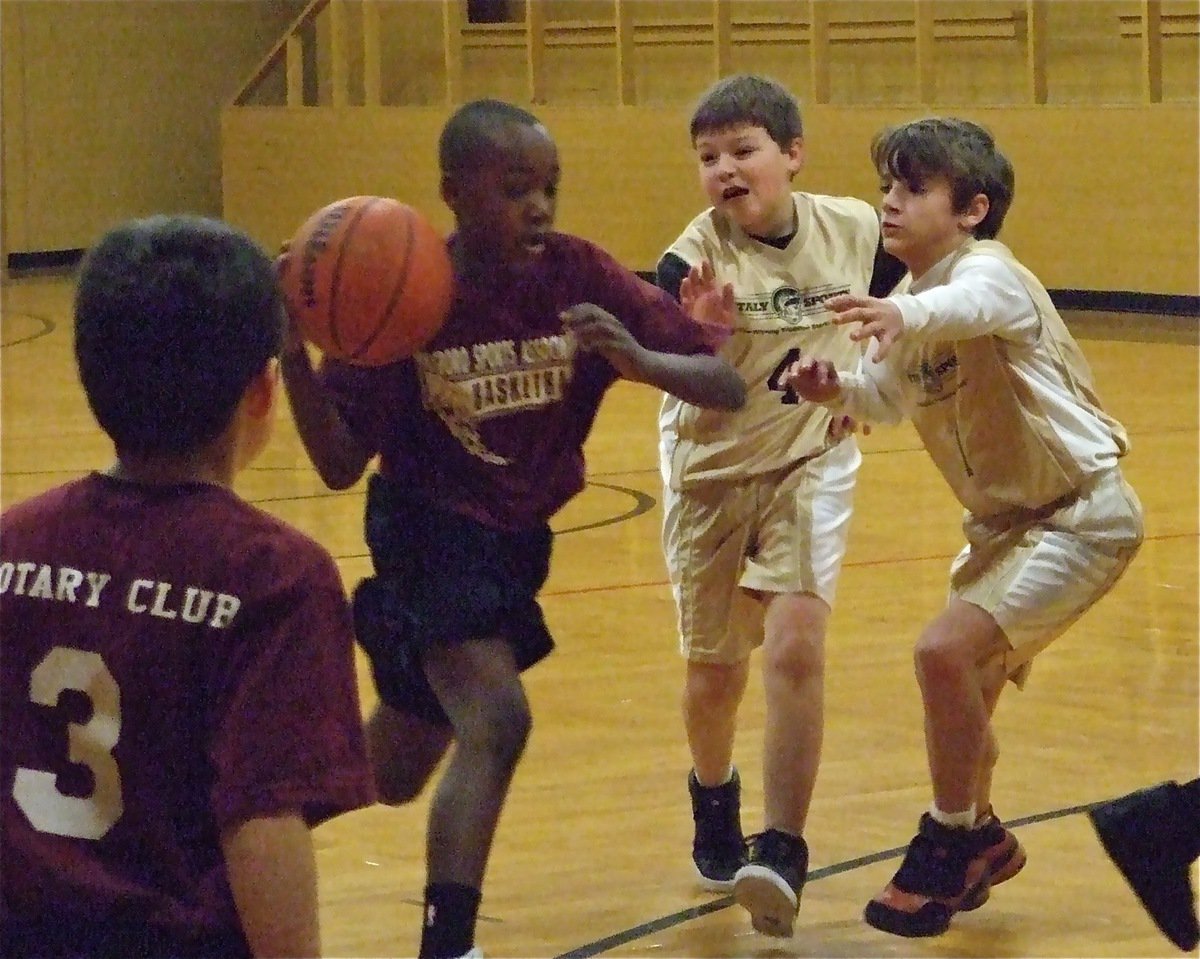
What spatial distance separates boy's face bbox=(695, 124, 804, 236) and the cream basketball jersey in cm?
8

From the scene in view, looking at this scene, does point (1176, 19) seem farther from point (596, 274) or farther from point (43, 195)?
point (596, 274)

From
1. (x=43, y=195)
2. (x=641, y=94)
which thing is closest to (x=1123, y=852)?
(x=641, y=94)

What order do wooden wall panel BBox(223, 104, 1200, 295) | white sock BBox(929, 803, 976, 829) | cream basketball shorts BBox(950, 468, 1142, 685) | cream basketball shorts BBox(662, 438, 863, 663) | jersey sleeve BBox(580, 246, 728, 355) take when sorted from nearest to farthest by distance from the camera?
jersey sleeve BBox(580, 246, 728, 355) → cream basketball shorts BBox(950, 468, 1142, 685) → white sock BBox(929, 803, 976, 829) → cream basketball shorts BBox(662, 438, 863, 663) → wooden wall panel BBox(223, 104, 1200, 295)

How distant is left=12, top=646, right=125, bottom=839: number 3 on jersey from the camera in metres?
1.70

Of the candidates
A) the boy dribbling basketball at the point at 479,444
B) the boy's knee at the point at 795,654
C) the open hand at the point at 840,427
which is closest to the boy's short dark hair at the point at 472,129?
the boy dribbling basketball at the point at 479,444

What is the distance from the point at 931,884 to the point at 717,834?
1.51 feet

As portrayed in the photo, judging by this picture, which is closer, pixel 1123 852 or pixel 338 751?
pixel 338 751

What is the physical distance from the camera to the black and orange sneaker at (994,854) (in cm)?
360

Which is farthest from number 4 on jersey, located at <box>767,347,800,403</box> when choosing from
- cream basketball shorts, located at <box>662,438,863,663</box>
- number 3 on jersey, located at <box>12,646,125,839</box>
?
number 3 on jersey, located at <box>12,646,125,839</box>

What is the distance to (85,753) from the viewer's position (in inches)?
67.1

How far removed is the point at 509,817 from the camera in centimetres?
414

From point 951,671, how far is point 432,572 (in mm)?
920

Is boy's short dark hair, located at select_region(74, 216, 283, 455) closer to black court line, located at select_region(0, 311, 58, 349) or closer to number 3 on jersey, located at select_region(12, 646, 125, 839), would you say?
number 3 on jersey, located at select_region(12, 646, 125, 839)

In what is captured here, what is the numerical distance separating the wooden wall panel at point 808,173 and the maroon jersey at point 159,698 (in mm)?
11534
